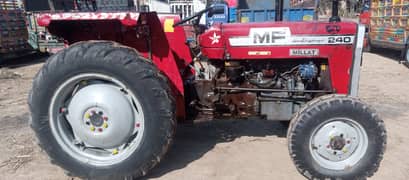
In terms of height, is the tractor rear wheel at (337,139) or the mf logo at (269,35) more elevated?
the mf logo at (269,35)

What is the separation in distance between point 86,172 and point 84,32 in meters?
1.42

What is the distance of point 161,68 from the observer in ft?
11.3

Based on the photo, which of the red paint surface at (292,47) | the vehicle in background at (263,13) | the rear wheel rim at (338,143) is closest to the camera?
the rear wheel rim at (338,143)

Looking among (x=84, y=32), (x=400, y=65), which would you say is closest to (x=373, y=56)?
(x=400, y=65)

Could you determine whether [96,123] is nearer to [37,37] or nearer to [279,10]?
[279,10]

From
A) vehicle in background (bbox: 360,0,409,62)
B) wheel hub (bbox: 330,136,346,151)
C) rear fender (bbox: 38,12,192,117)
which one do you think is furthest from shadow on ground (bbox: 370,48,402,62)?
rear fender (bbox: 38,12,192,117)

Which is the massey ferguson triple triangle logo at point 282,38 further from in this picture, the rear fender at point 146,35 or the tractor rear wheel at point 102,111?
the tractor rear wheel at point 102,111

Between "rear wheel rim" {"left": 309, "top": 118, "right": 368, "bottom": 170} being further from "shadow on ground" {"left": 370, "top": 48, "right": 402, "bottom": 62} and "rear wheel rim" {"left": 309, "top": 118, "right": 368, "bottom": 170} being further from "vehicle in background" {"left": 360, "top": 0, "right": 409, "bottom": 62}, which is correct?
"shadow on ground" {"left": 370, "top": 48, "right": 402, "bottom": 62}

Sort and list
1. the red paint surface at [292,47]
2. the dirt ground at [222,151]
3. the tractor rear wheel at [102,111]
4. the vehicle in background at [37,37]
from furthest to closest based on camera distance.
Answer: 1. the vehicle in background at [37,37]
2. the dirt ground at [222,151]
3. the red paint surface at [292,47]
4. the tractor rear wheel at [102,111]

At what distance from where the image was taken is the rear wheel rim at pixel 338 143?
9.98 feet

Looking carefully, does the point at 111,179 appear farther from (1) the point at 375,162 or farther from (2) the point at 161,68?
(1) the point at 375,162

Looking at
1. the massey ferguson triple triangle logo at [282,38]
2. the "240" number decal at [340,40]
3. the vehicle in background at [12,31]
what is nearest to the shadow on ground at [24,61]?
Result: the vehicle in background at [12,31]

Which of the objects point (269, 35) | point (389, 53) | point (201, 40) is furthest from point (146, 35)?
point (389, 53)

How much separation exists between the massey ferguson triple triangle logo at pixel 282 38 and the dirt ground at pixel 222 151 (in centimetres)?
128
